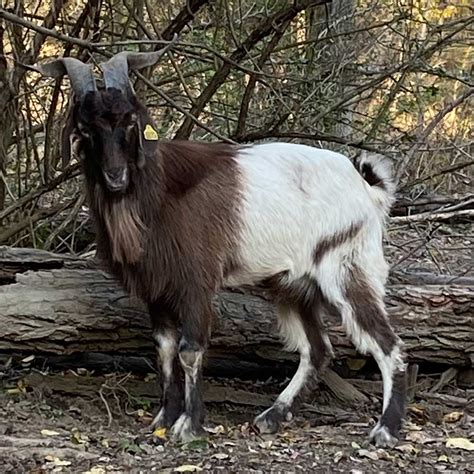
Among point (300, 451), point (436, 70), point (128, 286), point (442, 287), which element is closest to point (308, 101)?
point (436, 70)

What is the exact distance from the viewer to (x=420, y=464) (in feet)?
16.4

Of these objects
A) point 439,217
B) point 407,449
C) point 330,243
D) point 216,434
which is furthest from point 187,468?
point 439,217

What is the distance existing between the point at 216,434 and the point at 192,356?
0.47m

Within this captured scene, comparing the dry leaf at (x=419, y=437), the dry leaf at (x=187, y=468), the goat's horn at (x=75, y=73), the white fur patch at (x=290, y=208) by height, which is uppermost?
the goat's horn at (x=75, y=73)

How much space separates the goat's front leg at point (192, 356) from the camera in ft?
17.3

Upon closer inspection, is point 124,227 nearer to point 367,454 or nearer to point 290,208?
point 290,208

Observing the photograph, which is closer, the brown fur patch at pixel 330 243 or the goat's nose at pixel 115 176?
the goat's nose at pixel 115 176

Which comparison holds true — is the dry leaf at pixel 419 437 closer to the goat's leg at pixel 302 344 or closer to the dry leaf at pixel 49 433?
the goat's leg at pixel 302 344

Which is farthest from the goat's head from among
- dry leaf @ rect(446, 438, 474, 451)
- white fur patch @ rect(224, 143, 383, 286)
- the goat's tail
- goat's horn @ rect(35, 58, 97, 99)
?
dry leaf @ rect(446, 438, 474, 451)

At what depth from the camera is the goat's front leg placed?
17.3 feet

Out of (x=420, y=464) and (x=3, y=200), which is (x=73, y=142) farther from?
(x=3, y=200)

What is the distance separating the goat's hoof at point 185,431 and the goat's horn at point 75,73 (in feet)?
5.71

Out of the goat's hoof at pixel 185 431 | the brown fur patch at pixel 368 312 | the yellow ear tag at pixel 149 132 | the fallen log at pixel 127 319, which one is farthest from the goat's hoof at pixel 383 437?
the yellow ear tag at pixel 149 132

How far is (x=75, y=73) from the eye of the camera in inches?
201
